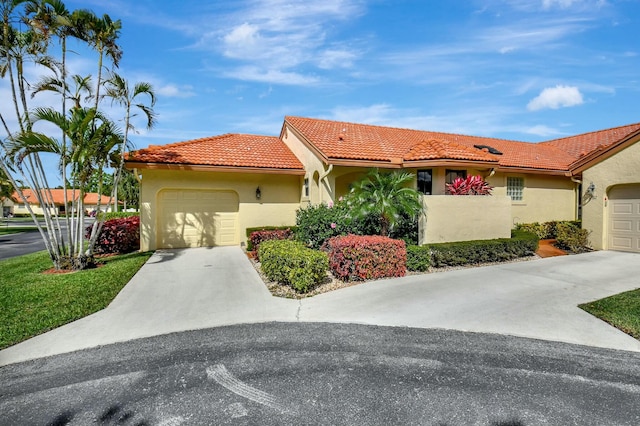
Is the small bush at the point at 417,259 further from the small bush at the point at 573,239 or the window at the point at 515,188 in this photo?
the window at the point at 515,188

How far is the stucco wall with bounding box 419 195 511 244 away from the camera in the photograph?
10.3 metres

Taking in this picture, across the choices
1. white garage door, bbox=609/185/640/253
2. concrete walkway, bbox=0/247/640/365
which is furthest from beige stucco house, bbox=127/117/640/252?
concrete walkway, bbox=0/247/640/365

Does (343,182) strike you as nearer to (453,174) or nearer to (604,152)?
(453,174)

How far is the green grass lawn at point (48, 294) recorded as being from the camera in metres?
5.43

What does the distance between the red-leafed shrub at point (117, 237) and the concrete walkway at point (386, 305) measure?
13.8ft

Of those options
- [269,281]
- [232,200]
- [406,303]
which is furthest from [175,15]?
[406,303]

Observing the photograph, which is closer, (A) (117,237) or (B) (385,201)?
(B) (385,201)

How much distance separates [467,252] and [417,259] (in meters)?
1.97

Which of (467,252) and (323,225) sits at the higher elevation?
(323,225)

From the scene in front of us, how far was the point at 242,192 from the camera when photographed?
14.3 m

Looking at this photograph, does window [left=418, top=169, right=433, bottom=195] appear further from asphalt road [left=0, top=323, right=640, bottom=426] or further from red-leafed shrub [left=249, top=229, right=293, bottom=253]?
asphalt road [left=0, top=323, right=640, bottom=426]

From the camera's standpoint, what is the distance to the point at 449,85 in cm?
1326

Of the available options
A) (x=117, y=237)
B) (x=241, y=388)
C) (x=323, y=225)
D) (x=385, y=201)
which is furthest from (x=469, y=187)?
(x=117, y=237)

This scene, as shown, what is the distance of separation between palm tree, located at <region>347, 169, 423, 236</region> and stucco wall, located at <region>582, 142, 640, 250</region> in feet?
27.9
